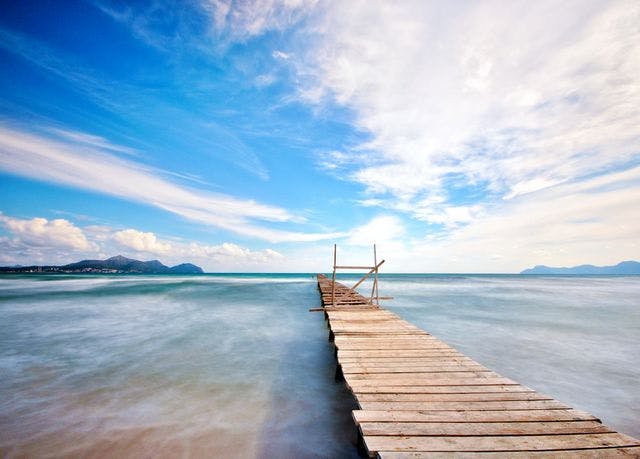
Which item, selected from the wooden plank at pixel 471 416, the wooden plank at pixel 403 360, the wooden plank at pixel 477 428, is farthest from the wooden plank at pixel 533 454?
the wooden plank at pixel 403 360

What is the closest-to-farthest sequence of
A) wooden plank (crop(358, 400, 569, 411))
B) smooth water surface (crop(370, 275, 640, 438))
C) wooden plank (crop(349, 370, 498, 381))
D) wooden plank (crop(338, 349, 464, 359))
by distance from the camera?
wooden plank (crop(358, 400, 569, 411)) < wooden plank (crop(349, 370, 498, 381)) < wooden plank (crop(338, 349, 464, 359)) < smooth water surface (crop(370, 275, 640, 438))

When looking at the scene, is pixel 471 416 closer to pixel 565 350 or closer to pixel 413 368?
pixel 413 368

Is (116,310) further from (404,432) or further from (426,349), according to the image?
(404,432)

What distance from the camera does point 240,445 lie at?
462 cm

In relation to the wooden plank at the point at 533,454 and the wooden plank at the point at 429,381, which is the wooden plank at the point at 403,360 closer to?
the wooden plank at the point at 429,381

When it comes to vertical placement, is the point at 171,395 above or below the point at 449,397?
below

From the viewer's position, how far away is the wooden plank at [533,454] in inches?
113

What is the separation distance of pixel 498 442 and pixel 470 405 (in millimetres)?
799

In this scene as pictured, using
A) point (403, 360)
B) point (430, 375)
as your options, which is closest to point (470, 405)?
point (430, 375)

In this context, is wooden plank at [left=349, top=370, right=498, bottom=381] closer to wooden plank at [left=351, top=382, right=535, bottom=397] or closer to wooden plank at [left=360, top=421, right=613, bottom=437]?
wooden plank at [left=351, top=382, right=535, bottom=397]

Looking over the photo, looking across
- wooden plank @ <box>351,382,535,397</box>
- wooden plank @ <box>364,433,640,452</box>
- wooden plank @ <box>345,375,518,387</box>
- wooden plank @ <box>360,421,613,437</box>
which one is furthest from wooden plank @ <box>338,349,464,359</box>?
wooden plank @ <box>364,433,640,452</box>

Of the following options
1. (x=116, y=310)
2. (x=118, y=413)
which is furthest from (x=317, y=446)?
(x=116, y=310)

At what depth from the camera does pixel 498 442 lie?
3.12m

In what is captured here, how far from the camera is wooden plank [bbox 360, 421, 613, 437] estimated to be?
3.25 metres
